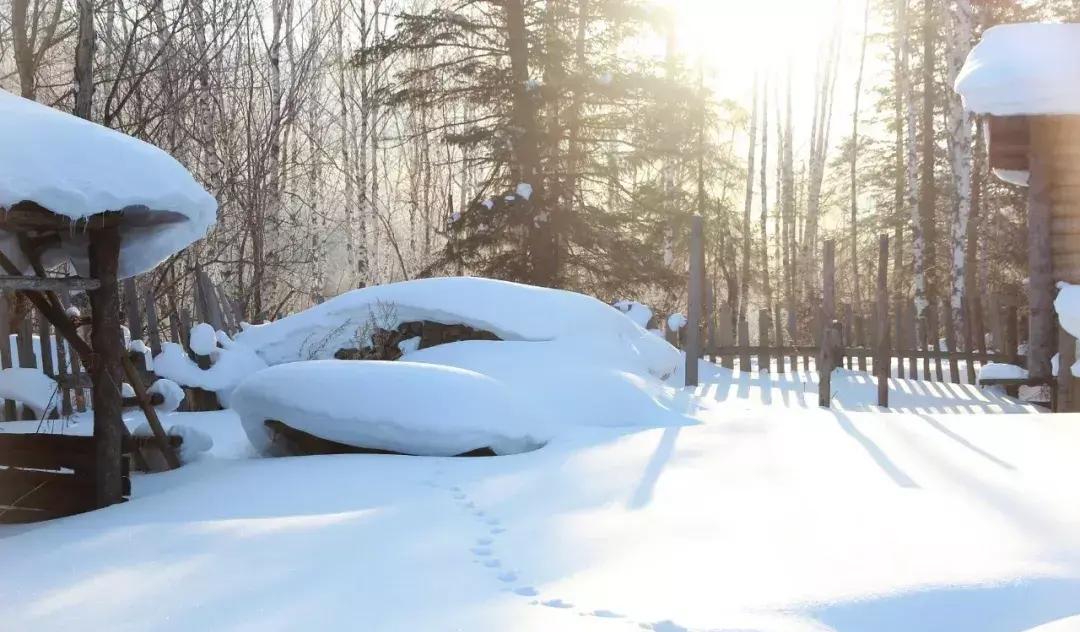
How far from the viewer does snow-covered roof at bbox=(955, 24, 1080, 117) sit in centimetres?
735

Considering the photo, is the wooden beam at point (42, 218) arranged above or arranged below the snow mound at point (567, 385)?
above

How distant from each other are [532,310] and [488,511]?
4334mm

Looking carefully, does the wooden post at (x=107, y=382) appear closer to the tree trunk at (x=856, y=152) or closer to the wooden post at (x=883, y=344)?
the wooden post at (x=883, y=344)

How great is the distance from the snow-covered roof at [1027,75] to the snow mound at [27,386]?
882cm

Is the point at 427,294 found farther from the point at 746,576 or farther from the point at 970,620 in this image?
the point at 970,620

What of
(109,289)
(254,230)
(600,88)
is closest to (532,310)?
(109,289)

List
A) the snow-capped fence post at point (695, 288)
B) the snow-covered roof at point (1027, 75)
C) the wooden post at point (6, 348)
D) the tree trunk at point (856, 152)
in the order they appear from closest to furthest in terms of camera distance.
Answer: the snow-covered roof at point (1027, 75), the wooden post at point (6, 348), the snow-capped fence post at point (695, 288), the tree trunk at point (856, 152)

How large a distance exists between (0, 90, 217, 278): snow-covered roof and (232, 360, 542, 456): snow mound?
48.3 inches

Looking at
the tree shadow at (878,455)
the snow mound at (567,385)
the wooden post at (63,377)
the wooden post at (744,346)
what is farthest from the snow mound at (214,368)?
the wooden post at (744,346)

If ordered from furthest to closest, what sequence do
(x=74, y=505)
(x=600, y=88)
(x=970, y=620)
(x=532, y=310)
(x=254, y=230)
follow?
(x=600, y=88) < (x=254, y=230) < (x=532, y=310) < (x=74, y=505) < (x=970, y=620)

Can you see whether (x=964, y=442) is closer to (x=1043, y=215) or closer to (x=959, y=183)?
(x=1043, y=215)

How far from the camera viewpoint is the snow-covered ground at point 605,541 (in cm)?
253

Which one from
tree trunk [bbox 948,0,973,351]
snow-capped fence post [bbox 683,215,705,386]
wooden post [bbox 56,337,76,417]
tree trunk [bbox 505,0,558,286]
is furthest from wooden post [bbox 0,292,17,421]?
tree trunk [bbox 948,0,973,351]

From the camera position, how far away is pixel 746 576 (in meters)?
2.78
